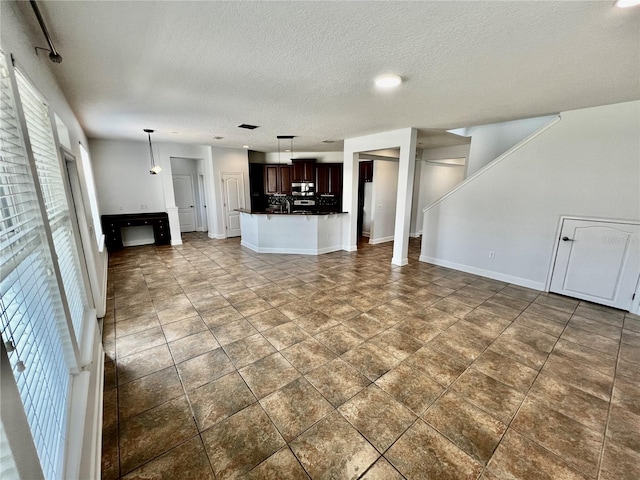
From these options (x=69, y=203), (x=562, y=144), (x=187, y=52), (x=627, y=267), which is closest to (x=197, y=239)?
(x=69, y=203)

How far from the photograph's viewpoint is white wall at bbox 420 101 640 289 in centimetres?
318

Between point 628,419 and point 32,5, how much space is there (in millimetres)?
4432

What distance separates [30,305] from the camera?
1.07m

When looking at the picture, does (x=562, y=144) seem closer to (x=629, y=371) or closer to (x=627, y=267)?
(x=627, y=267)

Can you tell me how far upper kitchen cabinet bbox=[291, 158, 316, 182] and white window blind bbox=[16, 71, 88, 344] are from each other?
6.16 metres

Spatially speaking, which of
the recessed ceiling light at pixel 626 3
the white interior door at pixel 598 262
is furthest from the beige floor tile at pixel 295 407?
the white interior door at pixel 598 262

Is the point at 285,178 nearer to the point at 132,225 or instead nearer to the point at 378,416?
the point at 132,225

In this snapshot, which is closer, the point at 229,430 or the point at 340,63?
the point at 229,430

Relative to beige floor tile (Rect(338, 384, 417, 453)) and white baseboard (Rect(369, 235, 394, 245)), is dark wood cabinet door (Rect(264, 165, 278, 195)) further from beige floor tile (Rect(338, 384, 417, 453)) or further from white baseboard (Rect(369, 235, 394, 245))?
beige floor tile (Rect(338, 384, 417, 453))

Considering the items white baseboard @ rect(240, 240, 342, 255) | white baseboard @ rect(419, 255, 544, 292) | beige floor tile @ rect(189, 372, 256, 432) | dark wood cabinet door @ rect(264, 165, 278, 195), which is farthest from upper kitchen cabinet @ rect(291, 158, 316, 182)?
beige floor tile @ rect(189, 372, 256, 432)

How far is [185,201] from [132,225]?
→ 2059 millimetres

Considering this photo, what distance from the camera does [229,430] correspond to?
171 centimetres

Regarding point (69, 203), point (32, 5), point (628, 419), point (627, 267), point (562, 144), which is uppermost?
point (32, 5)

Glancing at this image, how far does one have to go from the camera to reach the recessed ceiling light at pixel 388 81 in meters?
2.37
